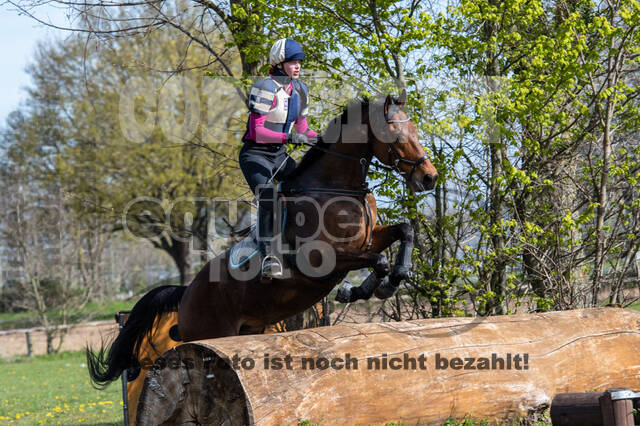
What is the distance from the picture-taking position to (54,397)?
12.4 meters

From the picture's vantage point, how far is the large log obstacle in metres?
3.88

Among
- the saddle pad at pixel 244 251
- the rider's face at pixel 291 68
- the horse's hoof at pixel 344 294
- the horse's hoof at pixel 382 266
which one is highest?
the rider's face at pixel 291 68

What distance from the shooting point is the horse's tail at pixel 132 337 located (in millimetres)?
6195

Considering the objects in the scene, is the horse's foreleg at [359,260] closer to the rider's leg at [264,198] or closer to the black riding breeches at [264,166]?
the rider's leg at [264,198]

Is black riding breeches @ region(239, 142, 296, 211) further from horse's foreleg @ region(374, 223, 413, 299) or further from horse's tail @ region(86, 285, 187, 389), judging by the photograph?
horse's tail @ region(86, 285, 187, 389)

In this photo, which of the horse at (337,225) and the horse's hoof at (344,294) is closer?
the horse at (337,225)

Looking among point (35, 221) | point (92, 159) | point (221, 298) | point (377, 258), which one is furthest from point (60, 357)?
point (377, 258)

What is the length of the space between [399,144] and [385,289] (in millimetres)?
1198

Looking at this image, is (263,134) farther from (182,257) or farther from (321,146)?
(182,257)

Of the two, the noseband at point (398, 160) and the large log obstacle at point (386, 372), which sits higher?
the noseband at point (398, 160)

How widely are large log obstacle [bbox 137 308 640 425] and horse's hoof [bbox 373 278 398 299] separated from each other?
1.55 feet

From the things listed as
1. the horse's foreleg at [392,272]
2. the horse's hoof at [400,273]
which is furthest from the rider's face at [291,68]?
the horse's hoof at [400,273]

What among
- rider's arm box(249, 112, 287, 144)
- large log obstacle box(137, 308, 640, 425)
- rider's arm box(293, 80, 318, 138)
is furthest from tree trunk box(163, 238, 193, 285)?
large log obstacle box(137, 308, 640, 425)

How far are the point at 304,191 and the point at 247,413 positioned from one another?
221 centimetres
